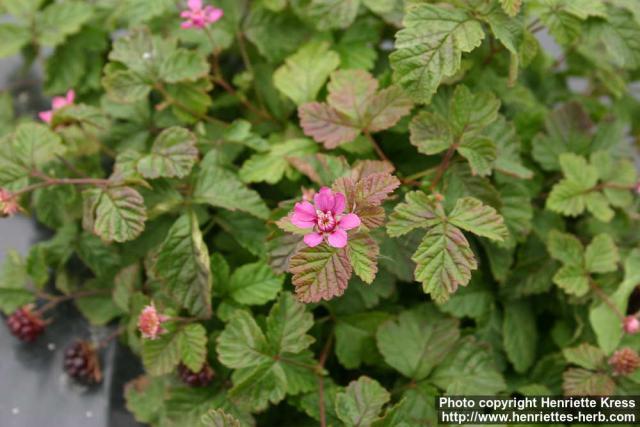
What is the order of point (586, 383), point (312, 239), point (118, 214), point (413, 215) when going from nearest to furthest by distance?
1. point (312, 239)
2. point (413, 215)
3. point (118, 214)
4. point (586, 383)

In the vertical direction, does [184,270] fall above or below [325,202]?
below

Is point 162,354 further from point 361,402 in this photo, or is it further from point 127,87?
point 127,87

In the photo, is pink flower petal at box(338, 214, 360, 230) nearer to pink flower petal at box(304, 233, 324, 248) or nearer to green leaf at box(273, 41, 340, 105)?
pink flower petal at box(304, 233, 324, 248)

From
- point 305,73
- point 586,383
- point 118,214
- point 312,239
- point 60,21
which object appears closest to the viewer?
point 312,239

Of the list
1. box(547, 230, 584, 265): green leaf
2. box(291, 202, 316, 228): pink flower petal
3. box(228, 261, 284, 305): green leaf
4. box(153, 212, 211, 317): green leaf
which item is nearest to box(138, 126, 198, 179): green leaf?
box(153, 212, 211, 317): green leaf

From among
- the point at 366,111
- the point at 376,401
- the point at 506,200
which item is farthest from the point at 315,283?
→ the point at 506,200

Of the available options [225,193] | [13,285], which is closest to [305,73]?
[225,193]

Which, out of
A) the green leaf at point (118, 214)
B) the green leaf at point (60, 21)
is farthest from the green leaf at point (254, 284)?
the green leaf at point (60, 21)

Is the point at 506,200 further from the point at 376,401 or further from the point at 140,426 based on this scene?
the point at 140,426
